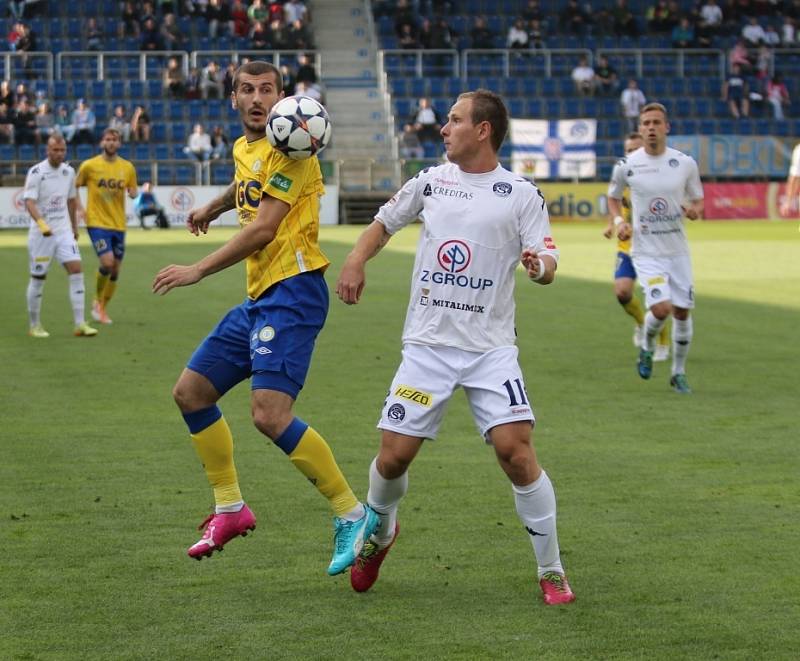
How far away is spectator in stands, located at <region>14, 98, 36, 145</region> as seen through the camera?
39344mm

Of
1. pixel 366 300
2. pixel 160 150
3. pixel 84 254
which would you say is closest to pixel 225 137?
pixel 160 150

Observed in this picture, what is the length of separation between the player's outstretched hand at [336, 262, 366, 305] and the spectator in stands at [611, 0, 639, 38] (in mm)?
42896

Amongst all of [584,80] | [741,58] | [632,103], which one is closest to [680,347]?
[632,103]

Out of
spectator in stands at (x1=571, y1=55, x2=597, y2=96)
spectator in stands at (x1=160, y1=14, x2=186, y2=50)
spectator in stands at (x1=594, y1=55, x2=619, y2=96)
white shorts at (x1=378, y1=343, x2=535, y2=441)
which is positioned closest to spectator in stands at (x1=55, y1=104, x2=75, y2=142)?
spectator in stands at (x1=160, y1=14, x2=186, y2=50)

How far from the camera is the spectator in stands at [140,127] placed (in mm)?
40406

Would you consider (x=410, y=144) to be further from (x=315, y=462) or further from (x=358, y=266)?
(x=358, y=266)

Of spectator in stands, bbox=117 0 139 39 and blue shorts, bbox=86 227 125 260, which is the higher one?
spectator in stands, bbox=117 0 139 39

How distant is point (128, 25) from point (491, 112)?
39.9 m

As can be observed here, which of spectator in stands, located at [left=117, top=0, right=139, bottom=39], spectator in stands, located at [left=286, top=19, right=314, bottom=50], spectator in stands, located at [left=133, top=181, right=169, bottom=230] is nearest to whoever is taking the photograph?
spectator in stands, located at [left=133, top=181, right=169, bottom=230]

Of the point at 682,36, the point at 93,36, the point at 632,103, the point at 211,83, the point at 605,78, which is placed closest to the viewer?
the point at 211,83

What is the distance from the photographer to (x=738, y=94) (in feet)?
149

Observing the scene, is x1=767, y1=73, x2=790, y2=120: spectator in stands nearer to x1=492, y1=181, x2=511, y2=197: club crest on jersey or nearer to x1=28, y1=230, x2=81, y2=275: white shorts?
x1=28, y1=230, x2=81, y2=275: white shorts

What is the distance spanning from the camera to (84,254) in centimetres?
2911

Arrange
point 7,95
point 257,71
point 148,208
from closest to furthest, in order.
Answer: point 257,71 < point 148,208 < point 7,95
